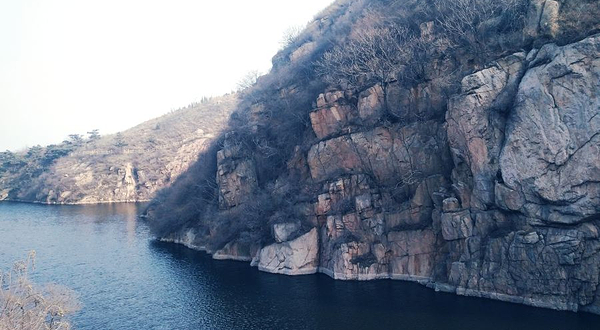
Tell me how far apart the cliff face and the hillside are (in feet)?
190

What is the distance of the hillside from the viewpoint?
113625 mm

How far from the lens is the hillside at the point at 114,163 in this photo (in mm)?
113625

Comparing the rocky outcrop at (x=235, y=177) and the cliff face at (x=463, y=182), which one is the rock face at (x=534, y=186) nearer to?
the cliff face at (x=463, y=182)

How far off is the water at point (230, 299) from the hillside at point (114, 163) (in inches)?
1972

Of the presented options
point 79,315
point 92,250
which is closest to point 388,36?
point 79,315

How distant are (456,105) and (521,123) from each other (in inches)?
209

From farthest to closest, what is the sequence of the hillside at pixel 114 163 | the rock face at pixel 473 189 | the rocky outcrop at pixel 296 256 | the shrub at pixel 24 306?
the hillside at pixel 114 163 < the rocky outcrop at pixel 296 256 < the rock face at pixel 473 189 < the shrub at pixel 24 306

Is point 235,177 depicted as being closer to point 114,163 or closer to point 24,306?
point 24,306

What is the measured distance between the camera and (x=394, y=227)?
41469mm

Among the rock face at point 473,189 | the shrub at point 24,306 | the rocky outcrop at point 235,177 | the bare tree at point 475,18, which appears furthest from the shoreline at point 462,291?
the shrub at point 24,306

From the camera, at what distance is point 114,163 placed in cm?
12238

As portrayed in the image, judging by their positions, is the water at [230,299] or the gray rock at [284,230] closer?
the water at [230,299]

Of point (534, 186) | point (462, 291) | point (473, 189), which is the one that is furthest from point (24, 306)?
point (534, 186)

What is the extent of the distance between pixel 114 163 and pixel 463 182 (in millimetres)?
104572
